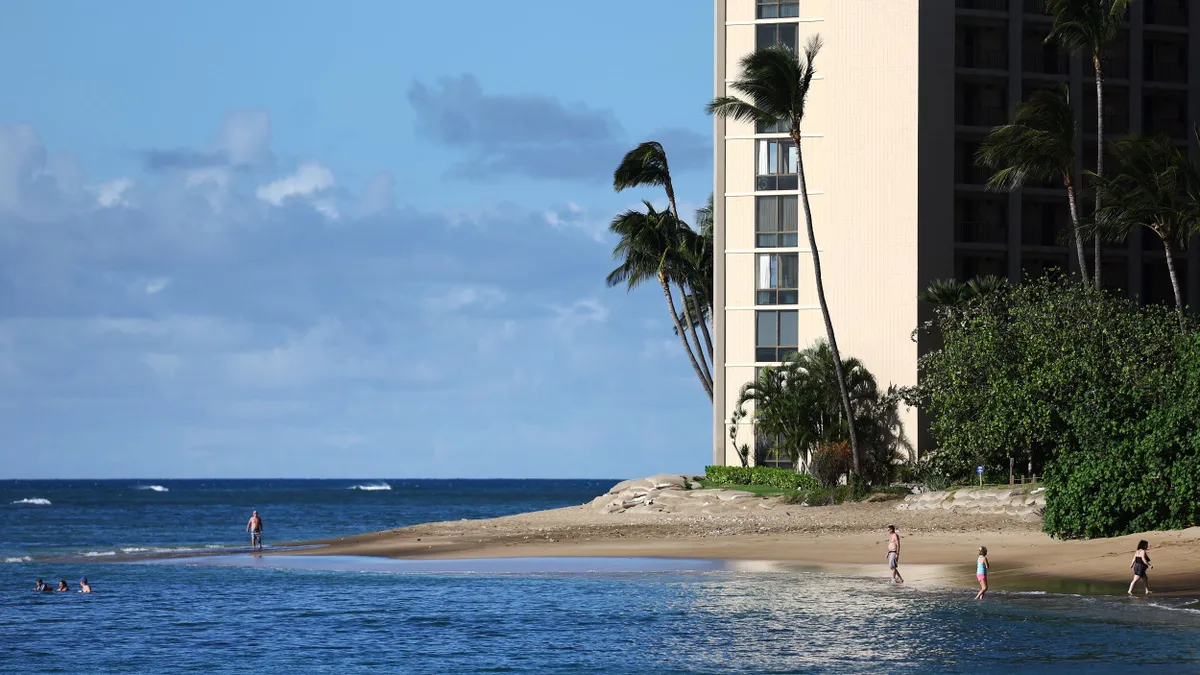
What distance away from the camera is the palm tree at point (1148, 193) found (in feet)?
169

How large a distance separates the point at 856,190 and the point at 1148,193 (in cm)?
1921

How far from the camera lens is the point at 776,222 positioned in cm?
7331

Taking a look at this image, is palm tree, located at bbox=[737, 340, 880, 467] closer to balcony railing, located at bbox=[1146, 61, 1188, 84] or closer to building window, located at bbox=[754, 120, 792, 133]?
building window, located at bbox=[754, 120, 792, 133]

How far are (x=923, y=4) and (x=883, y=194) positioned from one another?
9307mm

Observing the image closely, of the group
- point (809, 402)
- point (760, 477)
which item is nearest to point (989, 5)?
point (809, 402)

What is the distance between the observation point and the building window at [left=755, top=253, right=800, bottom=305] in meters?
73.1

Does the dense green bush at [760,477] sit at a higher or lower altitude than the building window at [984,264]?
lower

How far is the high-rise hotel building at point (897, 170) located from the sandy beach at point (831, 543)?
12611 mm

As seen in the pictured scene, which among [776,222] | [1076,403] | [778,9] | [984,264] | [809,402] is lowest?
[1076,403]

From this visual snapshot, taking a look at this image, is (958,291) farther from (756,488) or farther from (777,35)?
(777,35)

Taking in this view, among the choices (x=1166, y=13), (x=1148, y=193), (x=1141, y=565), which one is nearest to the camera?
(x=1141, y=565)

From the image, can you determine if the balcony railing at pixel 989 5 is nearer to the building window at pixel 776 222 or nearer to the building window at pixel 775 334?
the building window at pixel 776 222

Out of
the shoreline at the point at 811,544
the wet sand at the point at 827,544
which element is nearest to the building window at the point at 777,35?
the shoreline at the point at 811,544

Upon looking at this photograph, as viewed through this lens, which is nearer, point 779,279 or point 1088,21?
point 1088,21
